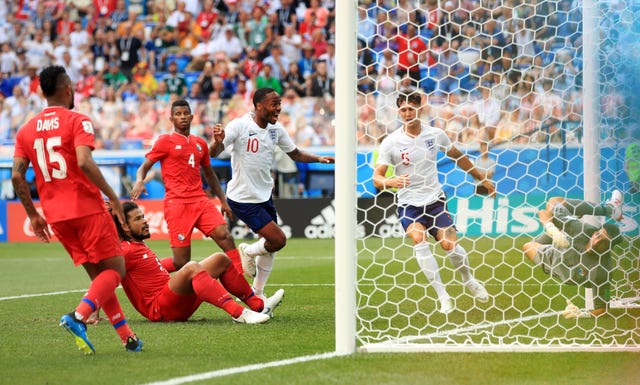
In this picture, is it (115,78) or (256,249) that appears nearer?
(256,249)

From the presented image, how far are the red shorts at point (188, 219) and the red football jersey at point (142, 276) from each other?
44.1 inches

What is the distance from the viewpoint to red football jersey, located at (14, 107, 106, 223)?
5.79 metres

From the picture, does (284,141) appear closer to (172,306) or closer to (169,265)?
(169,265)

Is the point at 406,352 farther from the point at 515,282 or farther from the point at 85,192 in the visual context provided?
the point at 515,282

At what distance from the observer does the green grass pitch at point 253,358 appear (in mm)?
5188

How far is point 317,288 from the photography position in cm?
1030

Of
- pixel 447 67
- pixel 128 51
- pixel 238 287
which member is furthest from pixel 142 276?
pixel 128 51

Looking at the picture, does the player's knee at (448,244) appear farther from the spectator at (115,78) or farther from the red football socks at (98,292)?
the spectator at (115,78)

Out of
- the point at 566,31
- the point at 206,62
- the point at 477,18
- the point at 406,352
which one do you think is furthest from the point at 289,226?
the point at 406,352

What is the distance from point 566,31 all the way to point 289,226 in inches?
446

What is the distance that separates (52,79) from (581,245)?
3954mm

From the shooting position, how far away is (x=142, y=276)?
24.4 ft

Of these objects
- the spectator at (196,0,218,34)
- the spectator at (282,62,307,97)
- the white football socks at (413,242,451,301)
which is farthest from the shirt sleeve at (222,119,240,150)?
the spectator at (196,0,218,34)

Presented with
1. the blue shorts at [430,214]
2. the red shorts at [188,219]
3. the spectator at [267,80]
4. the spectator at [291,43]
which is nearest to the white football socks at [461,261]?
the blue shorts at [430,214]
